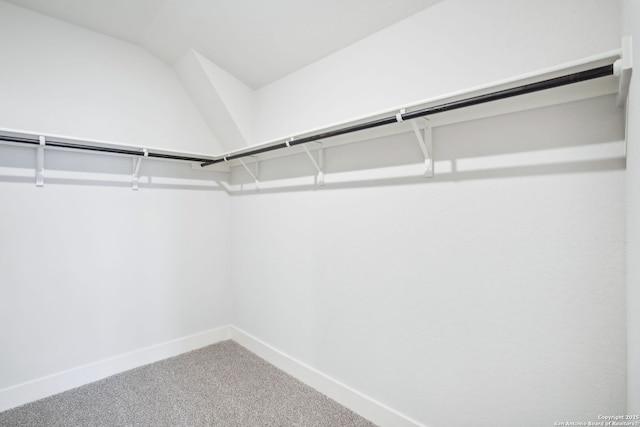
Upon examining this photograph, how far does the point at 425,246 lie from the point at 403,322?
42 centimetres

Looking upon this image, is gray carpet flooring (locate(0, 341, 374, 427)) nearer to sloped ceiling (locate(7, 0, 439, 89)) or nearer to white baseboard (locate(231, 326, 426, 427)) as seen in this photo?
white baseboard (locate(231, 326, 426, 427))

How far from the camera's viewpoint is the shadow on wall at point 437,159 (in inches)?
42.9

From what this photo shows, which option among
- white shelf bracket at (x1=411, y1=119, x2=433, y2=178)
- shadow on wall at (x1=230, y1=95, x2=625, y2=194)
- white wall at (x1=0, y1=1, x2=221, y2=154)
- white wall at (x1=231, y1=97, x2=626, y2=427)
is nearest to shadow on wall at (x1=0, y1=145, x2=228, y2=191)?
white wall at (x1=0, y1=1, x2=221, y2=154)

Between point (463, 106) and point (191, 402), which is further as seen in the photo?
point (191, 402)

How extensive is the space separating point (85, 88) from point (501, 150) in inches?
100

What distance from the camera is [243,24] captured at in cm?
189

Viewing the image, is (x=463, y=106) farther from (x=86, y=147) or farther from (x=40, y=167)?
(x=40, y=167)

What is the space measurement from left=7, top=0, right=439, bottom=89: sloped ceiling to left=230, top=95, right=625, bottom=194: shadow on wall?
2.07 feet

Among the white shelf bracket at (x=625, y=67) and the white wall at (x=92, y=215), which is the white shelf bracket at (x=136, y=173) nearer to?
the white wall at (x=92, y=215)

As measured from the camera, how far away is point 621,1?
997 millimetres

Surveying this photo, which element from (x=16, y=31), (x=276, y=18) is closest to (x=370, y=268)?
(x=276, y=18)

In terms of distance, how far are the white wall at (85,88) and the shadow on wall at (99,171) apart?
0.14 metres

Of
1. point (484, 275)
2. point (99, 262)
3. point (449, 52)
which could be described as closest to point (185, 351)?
point (99, 262)

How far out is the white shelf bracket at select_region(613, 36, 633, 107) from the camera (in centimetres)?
77
